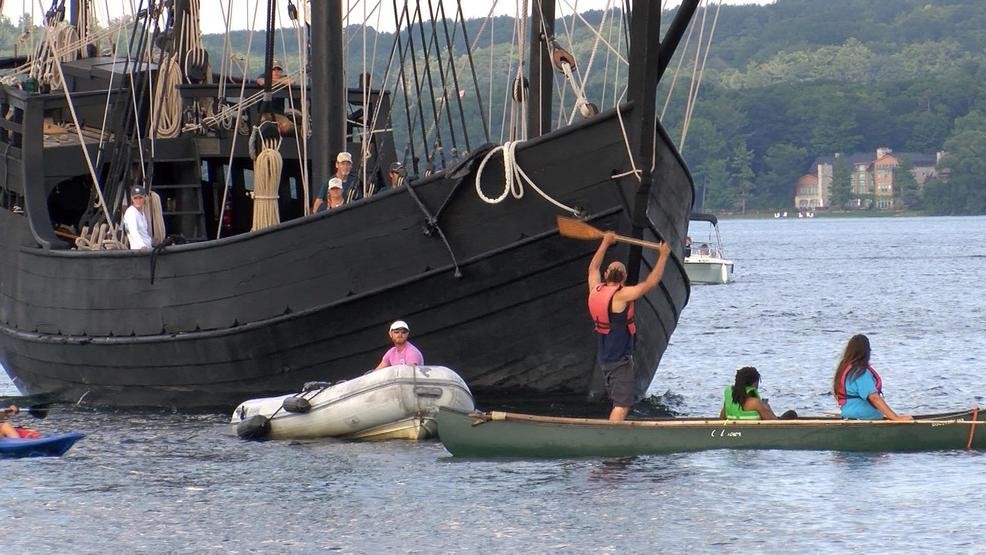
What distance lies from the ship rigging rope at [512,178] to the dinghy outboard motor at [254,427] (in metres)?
3.19

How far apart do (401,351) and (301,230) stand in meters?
1.89

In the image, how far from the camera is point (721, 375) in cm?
3009

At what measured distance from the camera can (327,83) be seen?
855 inches

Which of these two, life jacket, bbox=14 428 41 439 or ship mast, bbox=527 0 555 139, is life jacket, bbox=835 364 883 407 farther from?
life jacket, bbox=14 428 41 439

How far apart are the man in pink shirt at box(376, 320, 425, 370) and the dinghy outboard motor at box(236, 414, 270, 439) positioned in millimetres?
1288

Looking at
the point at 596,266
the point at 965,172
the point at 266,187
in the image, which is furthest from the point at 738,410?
the point at 965,172

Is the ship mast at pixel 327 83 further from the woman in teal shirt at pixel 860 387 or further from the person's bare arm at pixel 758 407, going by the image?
the woman in teal shirt at pixel 860 387

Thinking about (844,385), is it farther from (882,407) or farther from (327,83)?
(327,83)

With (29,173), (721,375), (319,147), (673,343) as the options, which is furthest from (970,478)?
(673,343)

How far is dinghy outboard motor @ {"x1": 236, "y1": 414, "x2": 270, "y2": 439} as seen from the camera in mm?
18672

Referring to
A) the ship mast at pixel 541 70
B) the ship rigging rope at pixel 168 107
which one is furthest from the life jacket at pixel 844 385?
the ship rigging rope at pixel 168 107

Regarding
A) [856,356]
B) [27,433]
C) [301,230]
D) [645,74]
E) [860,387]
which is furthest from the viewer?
[301,230]

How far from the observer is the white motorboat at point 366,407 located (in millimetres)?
18062

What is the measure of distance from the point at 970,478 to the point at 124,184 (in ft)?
37.0
